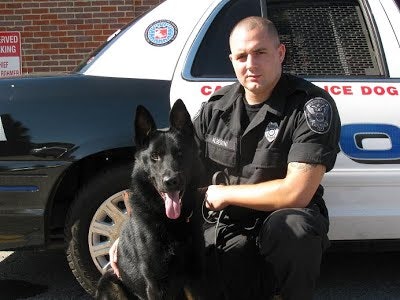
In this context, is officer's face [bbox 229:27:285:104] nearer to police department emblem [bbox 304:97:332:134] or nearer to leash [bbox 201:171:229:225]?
police department emblem [bbox 304:97:332:134]

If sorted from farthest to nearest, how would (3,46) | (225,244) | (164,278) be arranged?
(3,46) < (225,244) < (164,278)

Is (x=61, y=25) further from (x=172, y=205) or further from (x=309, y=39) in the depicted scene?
(x=172, y=205)

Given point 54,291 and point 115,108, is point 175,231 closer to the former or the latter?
point 115,108

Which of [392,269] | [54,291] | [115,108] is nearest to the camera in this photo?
[115,108]

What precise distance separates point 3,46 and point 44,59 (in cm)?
46

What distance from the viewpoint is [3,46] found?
636cm

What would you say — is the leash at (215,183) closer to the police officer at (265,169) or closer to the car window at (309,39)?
the police officer at (265,169)

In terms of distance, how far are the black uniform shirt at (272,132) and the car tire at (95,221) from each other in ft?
1.91

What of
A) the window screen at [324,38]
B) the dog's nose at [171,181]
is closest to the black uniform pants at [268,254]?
the dog's nose at [171,181]

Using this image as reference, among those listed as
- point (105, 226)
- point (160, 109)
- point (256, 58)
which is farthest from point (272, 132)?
point (105, 226)

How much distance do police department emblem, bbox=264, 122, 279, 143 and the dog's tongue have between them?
483mm

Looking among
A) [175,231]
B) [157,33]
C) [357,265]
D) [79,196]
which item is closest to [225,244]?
[175,231]

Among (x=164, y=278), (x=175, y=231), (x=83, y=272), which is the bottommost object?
(x=83, y=272)

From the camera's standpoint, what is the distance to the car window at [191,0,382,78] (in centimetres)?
300
